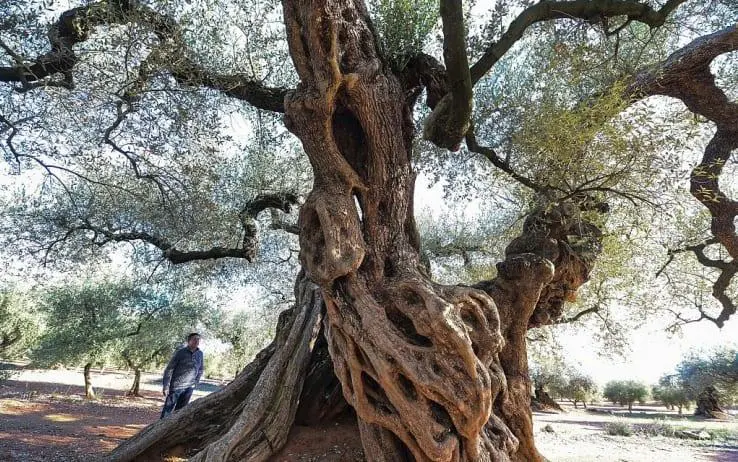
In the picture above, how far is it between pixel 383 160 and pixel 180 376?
5696 millimetres

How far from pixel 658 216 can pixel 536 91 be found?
279 cm

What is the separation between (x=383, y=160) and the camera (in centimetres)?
505

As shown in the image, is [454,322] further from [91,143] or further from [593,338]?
[593,338]

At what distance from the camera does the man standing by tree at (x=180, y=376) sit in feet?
25.4

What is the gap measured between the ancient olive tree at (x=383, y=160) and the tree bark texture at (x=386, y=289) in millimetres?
21

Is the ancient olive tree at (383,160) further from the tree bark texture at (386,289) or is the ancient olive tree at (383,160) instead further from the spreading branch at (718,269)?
the spreading branch at (718,269)

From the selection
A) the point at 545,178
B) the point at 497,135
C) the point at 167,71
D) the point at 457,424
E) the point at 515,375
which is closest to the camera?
the point at 457,424

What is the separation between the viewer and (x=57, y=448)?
284 inches

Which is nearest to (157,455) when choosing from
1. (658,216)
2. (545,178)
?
(545,178)

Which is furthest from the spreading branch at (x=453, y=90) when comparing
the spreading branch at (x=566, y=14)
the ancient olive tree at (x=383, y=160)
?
the spreading branch at (x=566, y=14)

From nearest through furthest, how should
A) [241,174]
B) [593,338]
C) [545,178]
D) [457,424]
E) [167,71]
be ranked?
[457,424] < [545,178] < [167,71] < [241,174] < [593,338]

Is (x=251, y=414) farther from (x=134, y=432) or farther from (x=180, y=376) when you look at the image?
(x=134, y=432)

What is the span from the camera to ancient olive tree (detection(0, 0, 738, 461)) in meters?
4.25

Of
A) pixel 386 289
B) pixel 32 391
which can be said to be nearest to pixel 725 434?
pixel 386 289
